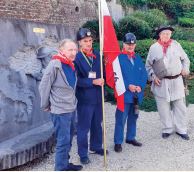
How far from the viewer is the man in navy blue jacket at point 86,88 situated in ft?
16.0

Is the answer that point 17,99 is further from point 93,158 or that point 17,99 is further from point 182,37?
point 182,37

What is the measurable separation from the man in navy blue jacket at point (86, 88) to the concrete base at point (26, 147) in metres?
0.51

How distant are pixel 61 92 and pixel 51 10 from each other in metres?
7.05

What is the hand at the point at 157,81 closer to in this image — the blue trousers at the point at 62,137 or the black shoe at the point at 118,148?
the black shoe at the point at 118,148

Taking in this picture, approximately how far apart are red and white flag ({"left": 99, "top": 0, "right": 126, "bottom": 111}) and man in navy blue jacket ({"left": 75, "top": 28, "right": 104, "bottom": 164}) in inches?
8.0

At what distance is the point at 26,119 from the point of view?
5453 mm

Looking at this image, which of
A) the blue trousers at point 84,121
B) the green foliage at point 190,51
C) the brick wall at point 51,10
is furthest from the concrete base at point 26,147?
the green foliage at point 190,51

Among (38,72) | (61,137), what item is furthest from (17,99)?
(61,137)

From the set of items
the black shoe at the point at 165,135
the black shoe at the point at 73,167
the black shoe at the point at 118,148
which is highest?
the black shoe at the point at 73,167

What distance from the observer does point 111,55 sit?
5.34 meters

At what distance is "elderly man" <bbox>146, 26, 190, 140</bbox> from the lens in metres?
5.83

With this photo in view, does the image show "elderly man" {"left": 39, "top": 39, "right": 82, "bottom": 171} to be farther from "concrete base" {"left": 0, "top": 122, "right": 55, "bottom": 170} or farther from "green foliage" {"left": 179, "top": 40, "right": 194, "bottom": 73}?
"green foliage" {"left": 179, "top": 40, "right": 194, "bottom": 73}

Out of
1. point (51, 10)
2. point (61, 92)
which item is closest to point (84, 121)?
Answer: point (61, 92)

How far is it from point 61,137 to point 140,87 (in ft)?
5.13
